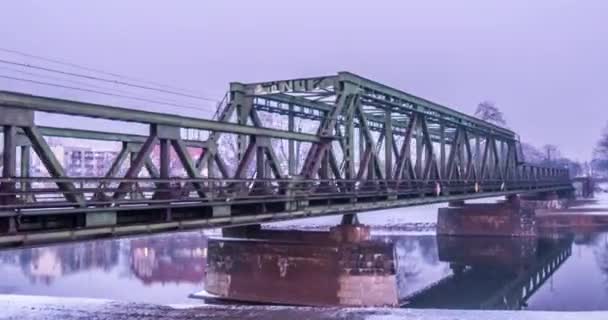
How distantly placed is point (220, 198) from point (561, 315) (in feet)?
39.5

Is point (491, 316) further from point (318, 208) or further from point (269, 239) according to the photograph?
point (269, 239)

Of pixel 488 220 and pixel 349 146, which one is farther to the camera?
pixel 488 220

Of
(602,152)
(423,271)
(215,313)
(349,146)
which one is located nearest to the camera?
(215,313)

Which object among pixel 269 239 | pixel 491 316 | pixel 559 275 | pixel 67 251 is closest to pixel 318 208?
pixel 269 239

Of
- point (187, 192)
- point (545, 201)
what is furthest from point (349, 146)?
point (545, 201)

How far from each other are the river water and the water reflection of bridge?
0.21ft

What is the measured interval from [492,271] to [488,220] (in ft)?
65.3

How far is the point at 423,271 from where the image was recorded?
135ft

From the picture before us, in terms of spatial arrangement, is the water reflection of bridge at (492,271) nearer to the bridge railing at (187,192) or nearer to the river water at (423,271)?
the river water at (423,271)

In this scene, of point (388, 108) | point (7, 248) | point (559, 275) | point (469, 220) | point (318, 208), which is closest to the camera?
point (7, 248)

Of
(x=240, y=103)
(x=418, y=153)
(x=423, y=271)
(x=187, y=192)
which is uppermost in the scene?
(x=240, y=103)

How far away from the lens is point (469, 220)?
61.7m

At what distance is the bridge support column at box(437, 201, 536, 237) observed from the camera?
60344mm

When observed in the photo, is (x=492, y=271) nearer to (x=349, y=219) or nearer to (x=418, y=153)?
(x=418, y=153)
